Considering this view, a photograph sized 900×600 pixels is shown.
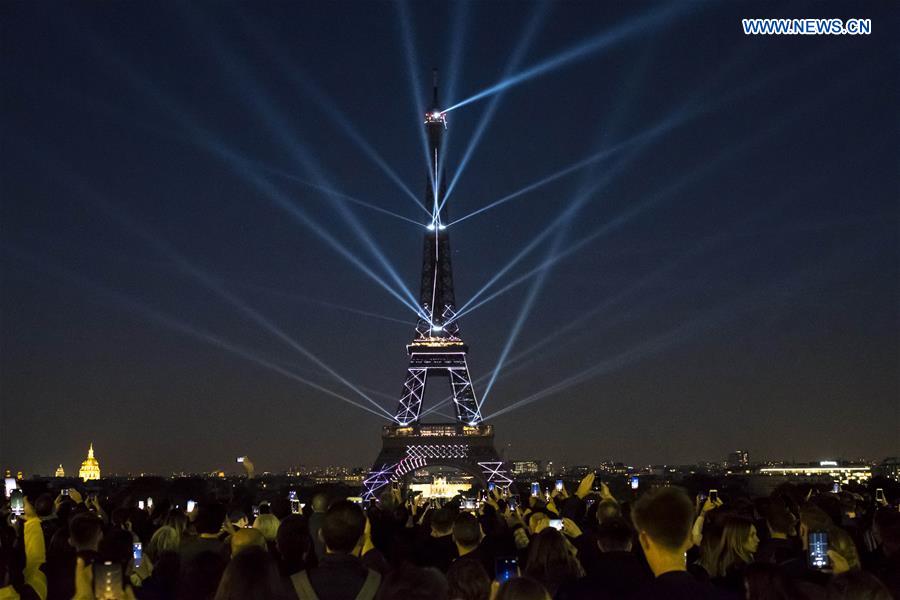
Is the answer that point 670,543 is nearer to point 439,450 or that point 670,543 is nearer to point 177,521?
point 177,521

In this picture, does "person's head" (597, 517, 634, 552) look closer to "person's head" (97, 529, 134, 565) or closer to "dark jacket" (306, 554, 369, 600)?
"dark jacket" (306, 554, 369, 600)

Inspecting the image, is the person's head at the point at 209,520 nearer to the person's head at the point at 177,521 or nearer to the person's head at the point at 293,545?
the person's head at the point at 177,521

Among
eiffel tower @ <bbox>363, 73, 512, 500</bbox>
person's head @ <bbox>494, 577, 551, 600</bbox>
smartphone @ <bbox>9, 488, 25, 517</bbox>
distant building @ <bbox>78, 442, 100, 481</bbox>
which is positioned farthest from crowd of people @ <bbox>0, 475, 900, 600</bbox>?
distant building @ <bbox>78, 442, 100, 481</bbox>

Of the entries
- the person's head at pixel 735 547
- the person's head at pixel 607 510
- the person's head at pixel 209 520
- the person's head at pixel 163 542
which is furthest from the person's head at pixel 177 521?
the person's head at pixel 735 547

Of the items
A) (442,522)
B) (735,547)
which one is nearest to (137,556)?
(442,522)

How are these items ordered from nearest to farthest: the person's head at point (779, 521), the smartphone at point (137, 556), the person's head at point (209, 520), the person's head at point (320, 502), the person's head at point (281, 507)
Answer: the smartphone at point (137, 556) < the person's head at point (779, 521) < the person's head at point (209, 520) < the person's head at point (320, 502) < the person's head at point (281, 507)
